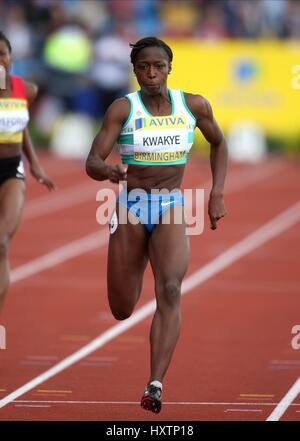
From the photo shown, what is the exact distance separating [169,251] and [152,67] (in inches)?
41.9

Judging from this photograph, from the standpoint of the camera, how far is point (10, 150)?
10.1 m

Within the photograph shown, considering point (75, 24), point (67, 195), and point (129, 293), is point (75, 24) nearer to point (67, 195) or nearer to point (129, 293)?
point (67, 195)

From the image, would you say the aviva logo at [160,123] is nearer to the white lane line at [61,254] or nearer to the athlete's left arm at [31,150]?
the athlete's left arm at [31,150]

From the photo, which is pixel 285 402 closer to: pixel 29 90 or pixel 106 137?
pixel 106 137

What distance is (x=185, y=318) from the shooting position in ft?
39.7

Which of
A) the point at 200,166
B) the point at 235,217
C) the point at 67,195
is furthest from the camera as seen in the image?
the point at 200,166

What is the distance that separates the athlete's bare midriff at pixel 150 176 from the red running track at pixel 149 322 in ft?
4.22

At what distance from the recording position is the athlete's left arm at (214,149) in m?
8.62

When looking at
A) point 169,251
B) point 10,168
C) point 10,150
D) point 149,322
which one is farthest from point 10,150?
point 149,322

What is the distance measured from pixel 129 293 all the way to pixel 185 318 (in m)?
3.32

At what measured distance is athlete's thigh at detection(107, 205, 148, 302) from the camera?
866cm

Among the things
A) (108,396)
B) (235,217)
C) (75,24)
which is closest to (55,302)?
(108,396)

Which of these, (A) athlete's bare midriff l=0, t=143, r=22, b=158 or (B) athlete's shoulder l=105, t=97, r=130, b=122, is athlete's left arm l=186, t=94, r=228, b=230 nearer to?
(B) athlete's shoulder l=105, t=97, r=130, b=122

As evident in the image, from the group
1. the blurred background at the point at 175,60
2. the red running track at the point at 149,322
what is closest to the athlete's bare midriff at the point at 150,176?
the red running track at the point at 149,322
